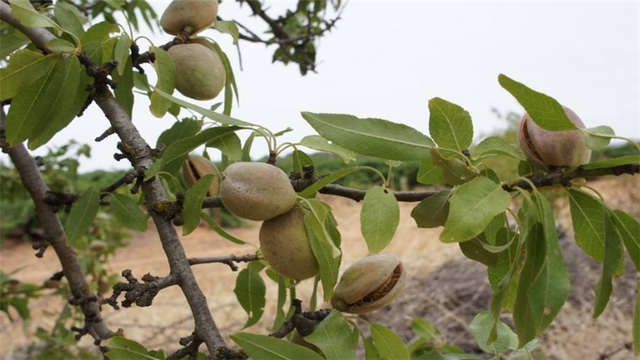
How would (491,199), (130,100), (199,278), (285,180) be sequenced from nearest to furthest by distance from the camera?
(491,199) < (285,180) < (130,100) < (199,278)

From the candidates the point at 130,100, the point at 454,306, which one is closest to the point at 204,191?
the point at 130,100

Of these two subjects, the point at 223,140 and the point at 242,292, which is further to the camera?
the point at 242,292

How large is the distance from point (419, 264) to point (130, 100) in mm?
5013

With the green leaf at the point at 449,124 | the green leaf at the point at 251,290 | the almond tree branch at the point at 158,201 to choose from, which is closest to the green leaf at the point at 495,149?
the green leaf at the point at 449,124

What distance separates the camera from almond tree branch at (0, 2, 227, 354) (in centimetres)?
79

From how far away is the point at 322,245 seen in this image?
0.74 metres

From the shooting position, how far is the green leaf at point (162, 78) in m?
0.94


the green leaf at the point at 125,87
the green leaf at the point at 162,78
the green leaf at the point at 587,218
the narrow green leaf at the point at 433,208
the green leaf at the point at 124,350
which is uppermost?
the green leaf at the point at 125,87

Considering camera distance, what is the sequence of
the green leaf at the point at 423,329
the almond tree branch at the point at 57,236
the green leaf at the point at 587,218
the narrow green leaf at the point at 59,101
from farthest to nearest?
the green leaf at the point at 423,329, the almond tree branch at the point at 57,236, the narrow green leaf at the point at 59,101, the green leaf at the point at 587,218

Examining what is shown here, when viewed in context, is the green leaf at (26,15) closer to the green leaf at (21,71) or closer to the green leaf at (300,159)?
the green leaf at (21,71)

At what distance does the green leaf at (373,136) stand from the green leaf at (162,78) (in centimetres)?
36

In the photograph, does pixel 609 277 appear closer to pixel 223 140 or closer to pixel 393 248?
pixel 223 140

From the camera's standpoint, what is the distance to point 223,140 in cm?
87

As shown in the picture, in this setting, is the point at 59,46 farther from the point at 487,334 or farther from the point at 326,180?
the point at 487,334
